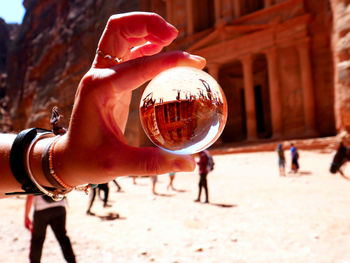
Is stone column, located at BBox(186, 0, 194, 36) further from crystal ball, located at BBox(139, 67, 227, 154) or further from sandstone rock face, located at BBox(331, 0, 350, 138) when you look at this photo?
crystal ball, located at BBox(139, 67, 227, 154)

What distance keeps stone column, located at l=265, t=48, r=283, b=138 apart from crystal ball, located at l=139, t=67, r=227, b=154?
23.2 meters

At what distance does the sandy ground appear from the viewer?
4.61m

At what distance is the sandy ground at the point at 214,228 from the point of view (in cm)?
461

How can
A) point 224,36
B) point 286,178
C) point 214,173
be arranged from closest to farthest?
point 286,178 → point 214,173 → point 224,36

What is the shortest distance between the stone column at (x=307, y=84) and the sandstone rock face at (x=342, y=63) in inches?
112

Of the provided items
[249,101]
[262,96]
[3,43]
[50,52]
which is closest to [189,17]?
[262,96]

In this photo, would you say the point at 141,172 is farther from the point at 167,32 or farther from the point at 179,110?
the point at 167,32

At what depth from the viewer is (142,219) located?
7.13 m

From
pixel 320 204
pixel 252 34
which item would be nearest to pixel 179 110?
pixel 320 204

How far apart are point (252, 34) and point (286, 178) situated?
1665cm

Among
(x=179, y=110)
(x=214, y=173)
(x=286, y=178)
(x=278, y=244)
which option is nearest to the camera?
(x=179, y=110)

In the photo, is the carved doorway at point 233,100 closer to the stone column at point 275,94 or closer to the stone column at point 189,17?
the stone column at point 189,17

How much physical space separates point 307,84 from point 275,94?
2613 millimetres

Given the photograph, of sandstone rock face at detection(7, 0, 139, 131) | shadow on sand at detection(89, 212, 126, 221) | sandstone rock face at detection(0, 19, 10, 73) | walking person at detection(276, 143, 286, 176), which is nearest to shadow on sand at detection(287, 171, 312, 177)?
walking person at detection(276, 143, 286, 176)
